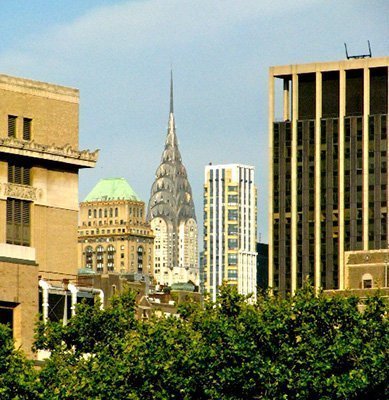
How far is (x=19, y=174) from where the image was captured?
556 feet

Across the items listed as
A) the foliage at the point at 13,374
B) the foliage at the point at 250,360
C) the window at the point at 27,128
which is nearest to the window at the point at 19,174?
the window at the point at 27,128

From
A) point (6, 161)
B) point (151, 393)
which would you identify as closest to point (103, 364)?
point (151, 393)

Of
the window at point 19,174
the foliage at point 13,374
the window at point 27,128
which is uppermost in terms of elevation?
the window at point 27,128

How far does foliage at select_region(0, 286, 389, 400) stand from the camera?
128375mm

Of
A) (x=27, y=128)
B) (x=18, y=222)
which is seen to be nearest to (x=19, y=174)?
(x=18, y=222)

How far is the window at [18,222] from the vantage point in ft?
552

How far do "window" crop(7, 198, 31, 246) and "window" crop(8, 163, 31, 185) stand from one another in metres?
1.48

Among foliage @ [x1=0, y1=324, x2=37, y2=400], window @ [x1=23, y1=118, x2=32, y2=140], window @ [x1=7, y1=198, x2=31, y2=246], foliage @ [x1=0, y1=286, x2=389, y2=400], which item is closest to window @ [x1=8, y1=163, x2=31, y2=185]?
window @ [x1=7, y1=198, x2=31, y2=246]

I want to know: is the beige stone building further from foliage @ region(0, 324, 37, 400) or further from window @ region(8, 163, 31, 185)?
foliage @ region(0, 324, 37, 400)

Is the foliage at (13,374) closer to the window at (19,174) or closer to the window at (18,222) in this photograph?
the window at (18,222)

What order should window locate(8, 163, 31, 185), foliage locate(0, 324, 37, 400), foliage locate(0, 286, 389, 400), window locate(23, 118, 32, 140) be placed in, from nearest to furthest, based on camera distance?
foliage locate(0, 324, 37, 400)
foliage locate(0, 286, 389, 400)
window locate(8, 163, 31, 185)
window locate(23, 118, 32, 140)

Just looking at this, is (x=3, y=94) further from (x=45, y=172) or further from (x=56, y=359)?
Result: (x=56, y=359)

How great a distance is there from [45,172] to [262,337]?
41578mm

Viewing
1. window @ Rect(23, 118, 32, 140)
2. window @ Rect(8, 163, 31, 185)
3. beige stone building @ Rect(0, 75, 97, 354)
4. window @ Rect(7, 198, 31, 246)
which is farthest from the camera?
window @ Rect(23, 118, 32, 140)
